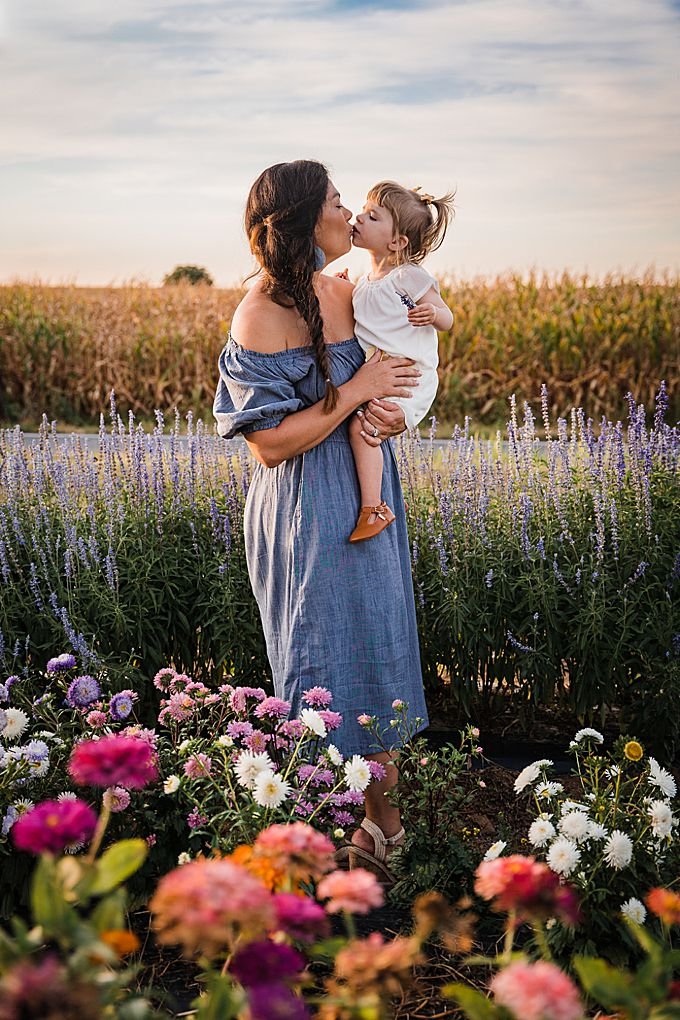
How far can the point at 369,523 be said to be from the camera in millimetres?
3012

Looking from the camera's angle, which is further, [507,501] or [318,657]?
[507,501]

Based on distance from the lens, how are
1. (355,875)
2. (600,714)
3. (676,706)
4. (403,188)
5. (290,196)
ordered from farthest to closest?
(600,714), (676,706), (403,188), (290,196), (355,875)

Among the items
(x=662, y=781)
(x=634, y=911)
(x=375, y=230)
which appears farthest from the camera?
(x=375, y=230)

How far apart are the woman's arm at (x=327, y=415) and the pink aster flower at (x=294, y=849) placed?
1.59 m

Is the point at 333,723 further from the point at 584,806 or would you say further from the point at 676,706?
the point at 676,706

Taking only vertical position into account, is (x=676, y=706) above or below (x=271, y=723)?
below

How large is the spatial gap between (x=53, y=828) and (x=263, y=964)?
0.31 meters

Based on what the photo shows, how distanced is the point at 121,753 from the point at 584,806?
1.57m

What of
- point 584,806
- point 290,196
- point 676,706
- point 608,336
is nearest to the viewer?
point 584,806

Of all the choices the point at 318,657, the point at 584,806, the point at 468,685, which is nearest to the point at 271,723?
the point at 318,657

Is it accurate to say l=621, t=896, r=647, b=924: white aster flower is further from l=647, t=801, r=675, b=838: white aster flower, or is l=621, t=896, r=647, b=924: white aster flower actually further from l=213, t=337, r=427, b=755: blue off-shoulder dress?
l=213, t=337, r=427, b=755: blue off-shoulder dress

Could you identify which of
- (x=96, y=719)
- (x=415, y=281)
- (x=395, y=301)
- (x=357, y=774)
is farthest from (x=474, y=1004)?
(x=415, y=281)

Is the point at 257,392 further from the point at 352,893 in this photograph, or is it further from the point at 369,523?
the point at 352,893

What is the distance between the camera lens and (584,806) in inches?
105
